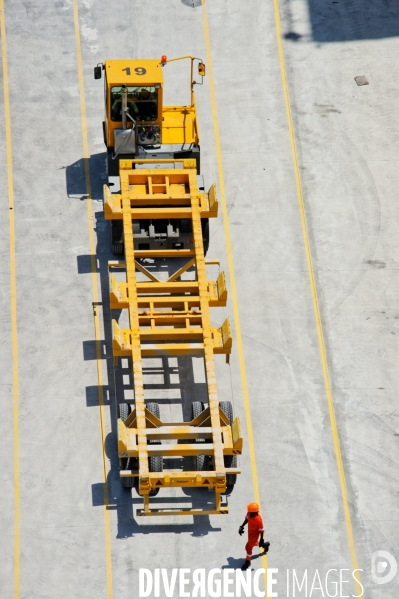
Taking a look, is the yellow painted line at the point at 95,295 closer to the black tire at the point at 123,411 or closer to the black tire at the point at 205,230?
the black tire at the point at 123,411

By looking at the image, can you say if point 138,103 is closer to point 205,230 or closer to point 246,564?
point 205,230

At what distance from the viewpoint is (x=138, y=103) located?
31922mm

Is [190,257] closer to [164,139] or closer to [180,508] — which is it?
[164,139]

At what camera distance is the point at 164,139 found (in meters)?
32.4

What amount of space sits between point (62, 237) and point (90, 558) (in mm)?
8501

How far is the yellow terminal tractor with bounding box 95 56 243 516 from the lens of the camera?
2711 cm

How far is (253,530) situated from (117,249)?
28.2 ft

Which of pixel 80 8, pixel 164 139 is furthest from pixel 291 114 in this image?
pixel 80 8

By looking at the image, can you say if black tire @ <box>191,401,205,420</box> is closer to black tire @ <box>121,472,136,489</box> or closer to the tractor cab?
black tire @ <box>121,472,136,489</box>

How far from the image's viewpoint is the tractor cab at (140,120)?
31562mm

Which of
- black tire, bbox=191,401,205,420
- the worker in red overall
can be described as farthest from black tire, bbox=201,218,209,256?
the worker in red overall

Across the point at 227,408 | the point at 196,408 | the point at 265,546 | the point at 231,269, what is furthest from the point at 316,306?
the point at 265,546

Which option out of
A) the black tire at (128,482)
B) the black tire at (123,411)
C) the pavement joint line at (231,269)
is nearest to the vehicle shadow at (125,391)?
the black tire at (128,482)

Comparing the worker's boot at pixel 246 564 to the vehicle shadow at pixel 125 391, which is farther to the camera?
the vehicle shadow at pixel 125 391
